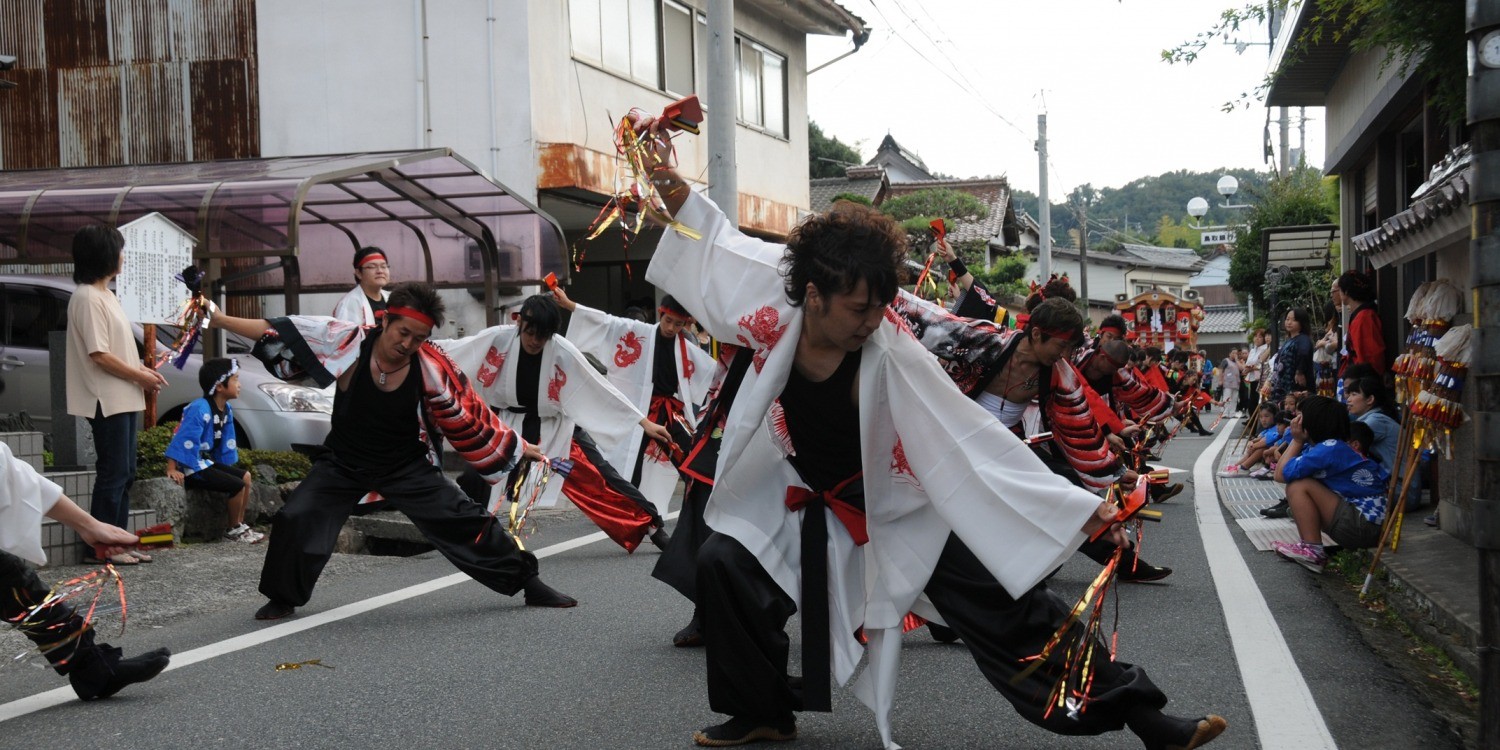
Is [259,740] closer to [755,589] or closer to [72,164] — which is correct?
[755,589]

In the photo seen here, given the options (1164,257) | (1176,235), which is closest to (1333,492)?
(1164,257)

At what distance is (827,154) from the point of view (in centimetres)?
4047

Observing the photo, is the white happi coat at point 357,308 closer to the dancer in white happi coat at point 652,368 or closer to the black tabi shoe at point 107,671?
the dancer in white happi coat at point 652,368

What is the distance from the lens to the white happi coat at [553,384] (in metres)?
8.27

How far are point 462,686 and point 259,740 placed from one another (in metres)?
0.83

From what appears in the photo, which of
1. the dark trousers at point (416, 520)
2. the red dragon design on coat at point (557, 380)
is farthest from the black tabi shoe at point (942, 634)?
the red dragon design on coat at point (557, 380)

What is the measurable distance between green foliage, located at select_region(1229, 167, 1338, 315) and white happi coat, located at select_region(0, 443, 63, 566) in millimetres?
22165

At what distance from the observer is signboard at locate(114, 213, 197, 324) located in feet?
25.3

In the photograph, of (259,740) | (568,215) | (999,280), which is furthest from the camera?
(999,280)

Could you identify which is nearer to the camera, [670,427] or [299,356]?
[299,356]

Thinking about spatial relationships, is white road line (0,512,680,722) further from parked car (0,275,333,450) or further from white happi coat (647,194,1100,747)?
parked car (0,275,333,450)

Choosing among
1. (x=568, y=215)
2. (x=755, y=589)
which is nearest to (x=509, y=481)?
(x=755, y=589)

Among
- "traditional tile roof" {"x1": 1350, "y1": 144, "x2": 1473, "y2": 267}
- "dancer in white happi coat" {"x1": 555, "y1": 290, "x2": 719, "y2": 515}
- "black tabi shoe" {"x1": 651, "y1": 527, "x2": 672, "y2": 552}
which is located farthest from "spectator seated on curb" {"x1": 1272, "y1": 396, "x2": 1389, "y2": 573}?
"dancer in white happi coat" {"x1": 555, "y1": 290, "x2": 719, "y2": 515}

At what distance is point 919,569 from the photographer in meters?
3.85
